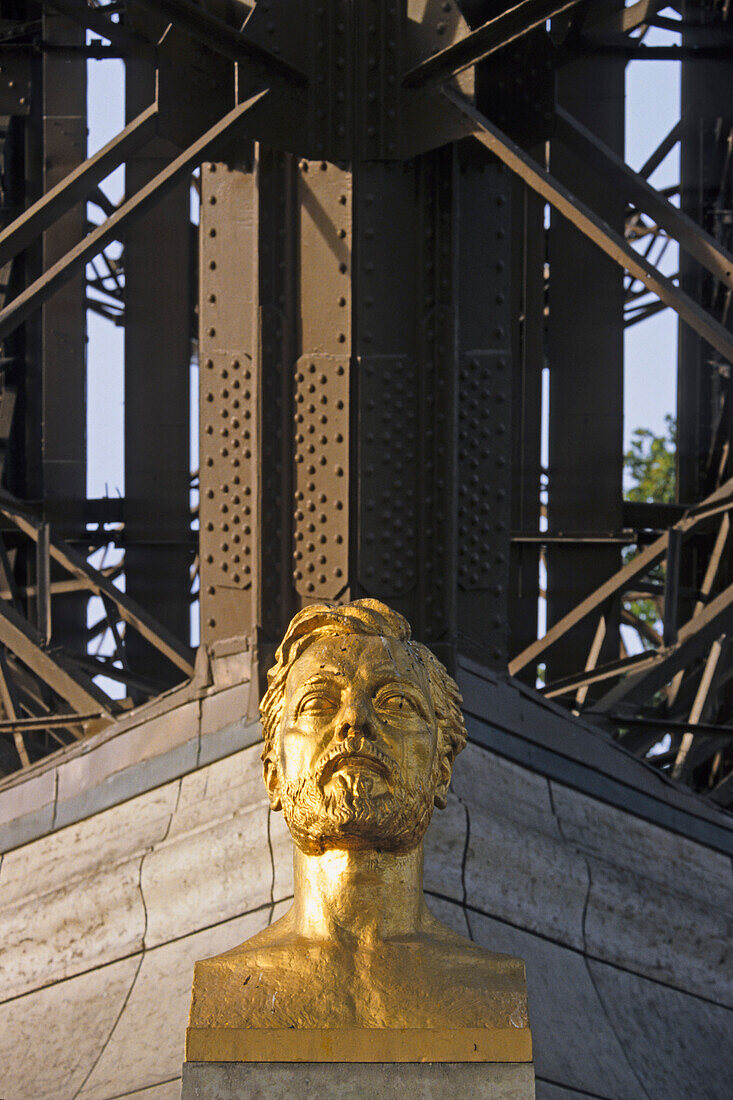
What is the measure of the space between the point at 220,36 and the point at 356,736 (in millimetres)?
4656

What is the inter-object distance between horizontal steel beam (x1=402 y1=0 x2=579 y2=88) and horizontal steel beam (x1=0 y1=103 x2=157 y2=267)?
4.61ft

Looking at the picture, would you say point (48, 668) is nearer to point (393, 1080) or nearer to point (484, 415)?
point (484, 415)

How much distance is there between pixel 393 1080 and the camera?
4.76m

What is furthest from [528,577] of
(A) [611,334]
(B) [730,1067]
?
(B) [730,1067]

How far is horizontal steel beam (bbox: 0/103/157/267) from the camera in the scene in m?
8.62

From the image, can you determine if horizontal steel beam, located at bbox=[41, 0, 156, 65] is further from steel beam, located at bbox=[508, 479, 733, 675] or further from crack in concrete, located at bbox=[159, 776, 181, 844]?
steel beam, located at bbox=[508, 479, 733, 675]

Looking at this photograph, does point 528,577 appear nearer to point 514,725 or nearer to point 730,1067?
point 514,725

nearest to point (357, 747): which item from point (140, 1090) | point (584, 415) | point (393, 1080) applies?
point (393, 1080)

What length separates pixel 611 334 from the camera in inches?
601

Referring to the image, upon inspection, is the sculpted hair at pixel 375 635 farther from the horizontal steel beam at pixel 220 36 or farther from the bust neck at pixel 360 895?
the horizontal steel beam at pixel 220 36

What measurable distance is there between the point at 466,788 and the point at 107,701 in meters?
3.25

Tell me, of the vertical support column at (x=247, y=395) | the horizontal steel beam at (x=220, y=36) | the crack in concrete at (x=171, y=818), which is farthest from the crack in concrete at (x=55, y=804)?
the horizontal steel beam at (x=220, y=36)

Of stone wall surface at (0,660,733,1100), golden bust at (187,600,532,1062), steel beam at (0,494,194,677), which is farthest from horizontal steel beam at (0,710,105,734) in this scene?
golden bust at (187,600,532,1062)

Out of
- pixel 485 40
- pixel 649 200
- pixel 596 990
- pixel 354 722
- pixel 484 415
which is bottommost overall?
pixel 596 990
